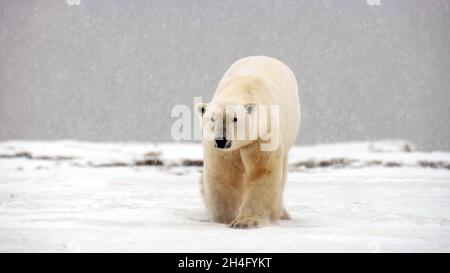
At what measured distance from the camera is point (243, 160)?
549cm

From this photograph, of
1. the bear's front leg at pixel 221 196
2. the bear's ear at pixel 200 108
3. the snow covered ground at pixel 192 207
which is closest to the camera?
the snow covered ground at pixel 192 207

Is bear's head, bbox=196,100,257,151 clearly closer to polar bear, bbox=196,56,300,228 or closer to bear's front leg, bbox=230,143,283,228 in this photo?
polar bear, bbox=196,56,300,228

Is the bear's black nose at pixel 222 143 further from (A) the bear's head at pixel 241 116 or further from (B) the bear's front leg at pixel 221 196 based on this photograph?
(B) the bear's front leg at pixel 221 196

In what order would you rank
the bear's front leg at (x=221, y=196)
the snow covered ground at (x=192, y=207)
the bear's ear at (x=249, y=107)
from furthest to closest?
the bear's front leg at (x=221, y=196)
the bear's ear at (x=249, y=107)
the snow covered ground at (x=192, y=207)

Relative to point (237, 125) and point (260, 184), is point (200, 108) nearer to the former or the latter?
point (237, 125)

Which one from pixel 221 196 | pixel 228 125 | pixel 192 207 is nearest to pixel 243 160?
pixel 221 196

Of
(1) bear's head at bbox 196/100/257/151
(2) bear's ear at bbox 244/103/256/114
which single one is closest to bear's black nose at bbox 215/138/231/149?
(1) bear's head at bbox 196/100/257/151

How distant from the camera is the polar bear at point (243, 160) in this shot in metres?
5.21

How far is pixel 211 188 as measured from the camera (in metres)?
5.67

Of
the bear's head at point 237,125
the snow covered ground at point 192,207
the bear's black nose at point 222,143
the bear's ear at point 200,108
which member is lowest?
the snow covered ground at point 192,207

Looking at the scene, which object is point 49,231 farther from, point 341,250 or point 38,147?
point 38,147

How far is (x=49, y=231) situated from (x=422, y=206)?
4.09m

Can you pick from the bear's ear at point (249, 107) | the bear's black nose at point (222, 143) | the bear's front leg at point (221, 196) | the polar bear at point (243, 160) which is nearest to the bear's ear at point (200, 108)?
the polar bear at point (243, 160)
